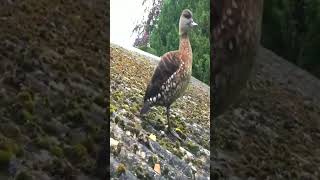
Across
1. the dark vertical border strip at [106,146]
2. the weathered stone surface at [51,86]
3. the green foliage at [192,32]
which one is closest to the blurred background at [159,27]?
the green foliage at [192,32]

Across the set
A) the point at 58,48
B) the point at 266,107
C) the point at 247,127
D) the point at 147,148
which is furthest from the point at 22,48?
the point at 266,107

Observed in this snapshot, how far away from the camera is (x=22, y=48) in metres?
5.39

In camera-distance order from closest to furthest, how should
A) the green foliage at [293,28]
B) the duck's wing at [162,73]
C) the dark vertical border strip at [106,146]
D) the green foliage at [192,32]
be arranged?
the dark vertical border strip at [106,146] < the duck's wing at [162,73] < the green foliage at [192,32] < the green foliage at [293,28]

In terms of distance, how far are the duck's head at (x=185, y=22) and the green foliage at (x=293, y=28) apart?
3.31 m

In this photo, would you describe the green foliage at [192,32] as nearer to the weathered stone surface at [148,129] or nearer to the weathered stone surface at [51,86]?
the weathered stone surface at [148,129]

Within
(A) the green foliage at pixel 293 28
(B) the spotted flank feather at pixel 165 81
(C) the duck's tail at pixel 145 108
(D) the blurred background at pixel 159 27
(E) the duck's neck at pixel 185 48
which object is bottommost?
(A) the green foliage at pixel 293 28

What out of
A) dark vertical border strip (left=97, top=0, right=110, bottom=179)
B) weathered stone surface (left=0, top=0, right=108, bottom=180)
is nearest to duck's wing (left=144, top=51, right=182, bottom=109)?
dark vertical border strip (left=97, top=0, right=110, bottom=179)

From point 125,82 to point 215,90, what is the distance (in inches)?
41.9

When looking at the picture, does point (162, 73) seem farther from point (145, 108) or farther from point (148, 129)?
point (148, 129)

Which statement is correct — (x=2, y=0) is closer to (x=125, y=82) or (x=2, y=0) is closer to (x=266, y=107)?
(x=125, y=82)

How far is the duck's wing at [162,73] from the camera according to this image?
209 inches

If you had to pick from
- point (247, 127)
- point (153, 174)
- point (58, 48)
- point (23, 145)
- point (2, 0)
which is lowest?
point (247, 127)

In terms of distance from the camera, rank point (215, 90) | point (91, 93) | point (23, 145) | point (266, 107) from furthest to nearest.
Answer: point (266, 107) < point (215, 90) < point (91, 93) < point (23, 145)

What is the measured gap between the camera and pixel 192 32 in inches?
215
